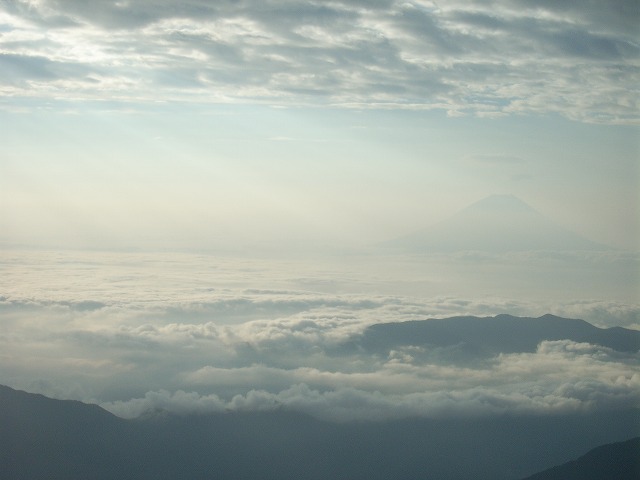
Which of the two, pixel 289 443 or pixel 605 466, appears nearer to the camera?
pixel 605 466

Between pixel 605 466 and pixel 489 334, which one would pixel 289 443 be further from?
pixel 605 466

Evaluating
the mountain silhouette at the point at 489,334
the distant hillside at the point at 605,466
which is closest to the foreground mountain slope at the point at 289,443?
the mountain silhouette at the point at 489,334

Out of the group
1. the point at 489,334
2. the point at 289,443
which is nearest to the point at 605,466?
the point at 489,334

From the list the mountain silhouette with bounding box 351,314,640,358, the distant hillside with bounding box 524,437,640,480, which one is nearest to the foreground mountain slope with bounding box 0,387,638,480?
the mountain silhouette with bounding box 351,314,640,358

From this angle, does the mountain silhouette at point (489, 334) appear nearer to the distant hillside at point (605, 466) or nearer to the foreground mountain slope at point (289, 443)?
the foreground mountain slope at point (289, 443)

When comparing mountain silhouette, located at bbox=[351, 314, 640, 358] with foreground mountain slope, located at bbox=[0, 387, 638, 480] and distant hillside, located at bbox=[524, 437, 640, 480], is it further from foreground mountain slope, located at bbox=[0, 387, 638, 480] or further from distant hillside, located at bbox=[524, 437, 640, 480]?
distant hillside, located at bbox=[524, 437, 640, 480]
